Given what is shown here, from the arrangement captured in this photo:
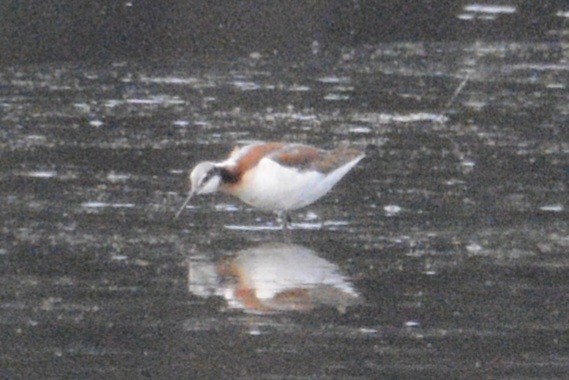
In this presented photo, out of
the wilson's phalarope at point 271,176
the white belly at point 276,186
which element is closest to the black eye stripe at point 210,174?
the wilson's phalarope at point 271,176

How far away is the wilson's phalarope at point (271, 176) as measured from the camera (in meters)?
10.7

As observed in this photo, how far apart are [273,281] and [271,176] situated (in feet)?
4.98

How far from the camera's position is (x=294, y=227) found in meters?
11.0

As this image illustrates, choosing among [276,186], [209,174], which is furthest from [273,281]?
[276,186]

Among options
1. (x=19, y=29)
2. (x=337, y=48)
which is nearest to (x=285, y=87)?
(x=337, y=48)

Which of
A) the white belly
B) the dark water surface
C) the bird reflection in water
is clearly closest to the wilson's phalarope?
the white belly

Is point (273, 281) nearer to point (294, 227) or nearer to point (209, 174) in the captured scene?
point (209, 174)

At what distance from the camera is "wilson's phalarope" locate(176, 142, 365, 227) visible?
10.7 metres

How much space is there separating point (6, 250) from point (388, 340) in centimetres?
283

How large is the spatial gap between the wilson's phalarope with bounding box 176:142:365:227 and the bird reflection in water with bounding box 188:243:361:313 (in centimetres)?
60

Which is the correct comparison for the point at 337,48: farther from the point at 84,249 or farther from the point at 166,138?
the point at 84,249

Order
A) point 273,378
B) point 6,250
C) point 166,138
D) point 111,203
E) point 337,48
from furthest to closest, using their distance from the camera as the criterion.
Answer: point 337,48
point 166,138
point 111,203
point 6,250
point 273,378

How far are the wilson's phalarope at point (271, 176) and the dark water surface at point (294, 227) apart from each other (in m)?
0.21

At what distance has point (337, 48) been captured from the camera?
58.0 feet
